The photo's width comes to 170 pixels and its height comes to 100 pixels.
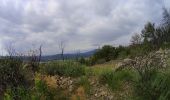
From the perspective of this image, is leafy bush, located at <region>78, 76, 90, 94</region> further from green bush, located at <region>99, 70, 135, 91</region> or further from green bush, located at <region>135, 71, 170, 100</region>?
green bush, located at <region>135, 71, 170, 100</region>

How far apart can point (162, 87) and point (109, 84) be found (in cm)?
405

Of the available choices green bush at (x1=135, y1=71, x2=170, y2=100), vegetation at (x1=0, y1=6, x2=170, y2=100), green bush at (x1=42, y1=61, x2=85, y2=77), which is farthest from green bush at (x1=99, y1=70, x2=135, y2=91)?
green bush at (x1=135, y1=71, x2=170, y2=100)

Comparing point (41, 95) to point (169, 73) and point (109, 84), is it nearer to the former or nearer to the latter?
point (109, 84)

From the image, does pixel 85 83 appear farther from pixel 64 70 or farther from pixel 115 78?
pixel 64 70

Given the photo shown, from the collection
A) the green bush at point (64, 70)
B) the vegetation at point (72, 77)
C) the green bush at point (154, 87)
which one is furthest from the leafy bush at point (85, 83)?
the green bush at point (154, 87)

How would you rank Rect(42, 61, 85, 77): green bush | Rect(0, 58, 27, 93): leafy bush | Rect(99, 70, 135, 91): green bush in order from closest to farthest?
Rect(99, 70, 135, 91): green bush < Rect(0, 58, 27, 93): leafy bush < Rect(42, 61, 85, 77): green bush

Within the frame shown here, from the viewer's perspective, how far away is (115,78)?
15094 mm

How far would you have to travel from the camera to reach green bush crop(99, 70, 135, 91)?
1459 cm

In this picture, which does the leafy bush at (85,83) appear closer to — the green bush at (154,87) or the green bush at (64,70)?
the green bush at (64,70)

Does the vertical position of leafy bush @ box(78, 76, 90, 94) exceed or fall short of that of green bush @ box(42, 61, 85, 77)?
it falls short

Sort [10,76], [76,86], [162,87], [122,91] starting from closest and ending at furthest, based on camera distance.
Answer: [162,87] < [122,91] < [76,86] < [10,76]

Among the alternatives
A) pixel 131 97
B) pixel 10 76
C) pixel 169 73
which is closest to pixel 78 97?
pixel 131 97

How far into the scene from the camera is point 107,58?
127ft

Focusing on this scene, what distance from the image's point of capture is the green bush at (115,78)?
47.9 feet
